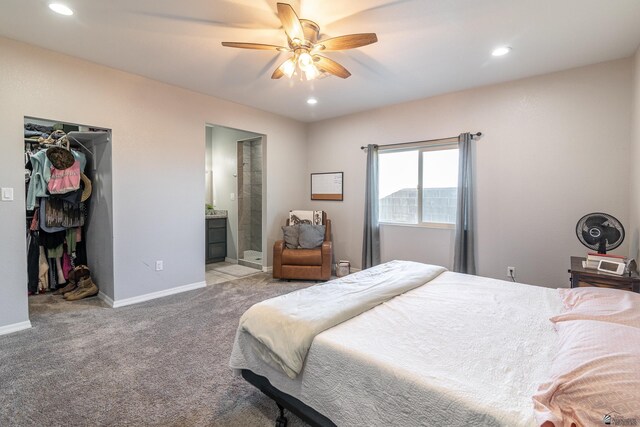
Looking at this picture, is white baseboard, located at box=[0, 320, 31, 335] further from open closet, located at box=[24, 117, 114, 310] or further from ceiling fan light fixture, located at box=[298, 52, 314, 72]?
ceiling fan light fixture, located at box=[298, 52, 314, 72]

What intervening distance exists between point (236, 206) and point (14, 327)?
3395 millimetres

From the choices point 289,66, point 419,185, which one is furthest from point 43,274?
point 419,185

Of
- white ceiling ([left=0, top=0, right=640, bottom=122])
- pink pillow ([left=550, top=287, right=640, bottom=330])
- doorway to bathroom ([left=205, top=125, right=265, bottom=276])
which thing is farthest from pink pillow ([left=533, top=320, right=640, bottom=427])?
doorway to bathroom ([left=205, top=125, right=265, bottom=276])

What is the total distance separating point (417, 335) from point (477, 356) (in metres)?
0.27

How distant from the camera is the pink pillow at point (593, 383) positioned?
2.86 ft

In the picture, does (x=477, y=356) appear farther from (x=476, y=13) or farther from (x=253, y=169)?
(x=253, y=169)

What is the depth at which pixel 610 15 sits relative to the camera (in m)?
2.25

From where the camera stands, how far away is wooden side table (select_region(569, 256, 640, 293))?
233cm

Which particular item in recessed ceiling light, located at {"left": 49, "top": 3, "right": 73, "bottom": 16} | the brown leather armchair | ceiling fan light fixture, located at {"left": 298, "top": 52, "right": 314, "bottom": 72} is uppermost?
recessed ceiling light, located at {"left": 49, "top": 3, "right": 73, "bottom": 16}

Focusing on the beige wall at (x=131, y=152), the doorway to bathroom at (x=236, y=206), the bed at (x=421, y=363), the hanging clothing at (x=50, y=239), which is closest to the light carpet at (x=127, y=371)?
the bed at (x=421, y=363)

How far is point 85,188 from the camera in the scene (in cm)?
365

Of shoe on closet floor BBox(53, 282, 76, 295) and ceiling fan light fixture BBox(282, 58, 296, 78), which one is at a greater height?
ceiling fan light fixture BBox(282, 58, 296, 78)

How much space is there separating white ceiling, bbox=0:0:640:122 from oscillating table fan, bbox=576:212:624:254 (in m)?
1.55

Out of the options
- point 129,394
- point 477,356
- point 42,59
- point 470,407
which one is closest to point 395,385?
point 470,407
